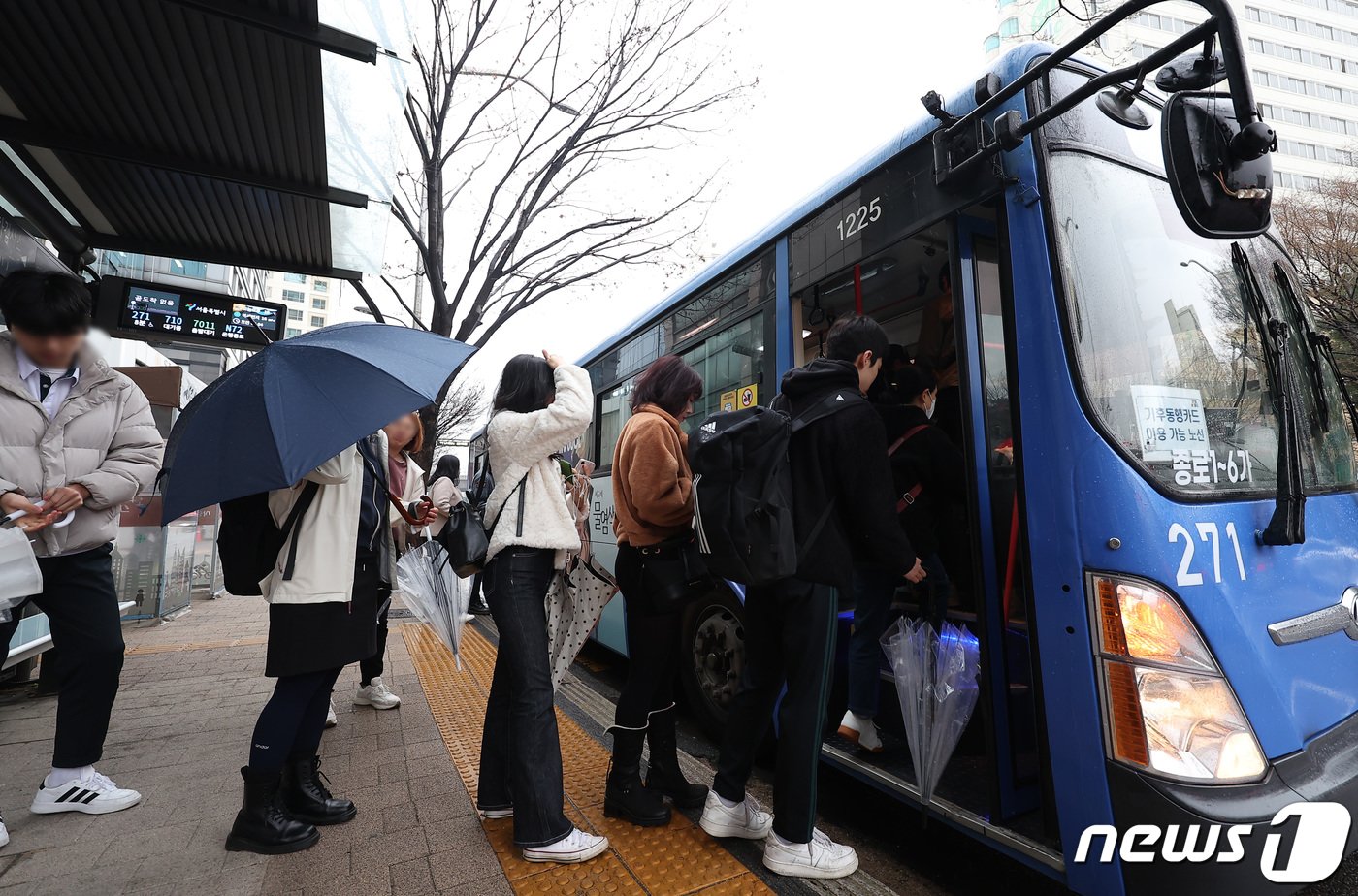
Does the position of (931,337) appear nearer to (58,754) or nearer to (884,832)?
(884,832)

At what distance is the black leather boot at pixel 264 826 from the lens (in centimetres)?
258

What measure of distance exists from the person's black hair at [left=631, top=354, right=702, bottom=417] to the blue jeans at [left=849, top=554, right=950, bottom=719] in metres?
1.15

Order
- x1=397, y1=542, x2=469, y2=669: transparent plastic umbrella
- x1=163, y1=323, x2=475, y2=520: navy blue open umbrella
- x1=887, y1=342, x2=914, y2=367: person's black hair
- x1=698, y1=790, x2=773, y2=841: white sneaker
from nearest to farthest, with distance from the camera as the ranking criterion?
x1=163, y1=323, x2=475, y2=520: navy blue open umbrella < x1=698, y1=790, x2=773, y2=841: white sneaker < x1=887, y1=342, x2=914, y2=367: person's black hair < x1=397, y1=542, x2=469, y2=669: transparent plastic umbrella

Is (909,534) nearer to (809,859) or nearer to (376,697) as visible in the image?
(809,859)

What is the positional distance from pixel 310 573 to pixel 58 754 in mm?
1553

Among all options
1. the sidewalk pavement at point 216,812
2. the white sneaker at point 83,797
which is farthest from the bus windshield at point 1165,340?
the white sneaker at point 83,797

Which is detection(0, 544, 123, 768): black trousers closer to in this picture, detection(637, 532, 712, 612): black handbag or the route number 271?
detection(637, 532, 712, 612): black handbag

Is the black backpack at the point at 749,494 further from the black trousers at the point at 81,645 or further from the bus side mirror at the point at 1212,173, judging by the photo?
the black trousers at the point at 81,645

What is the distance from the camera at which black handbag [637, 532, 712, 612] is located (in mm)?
2760

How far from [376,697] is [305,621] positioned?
2328 mm

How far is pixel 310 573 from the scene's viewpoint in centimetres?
252

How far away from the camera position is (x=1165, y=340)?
2217 mm

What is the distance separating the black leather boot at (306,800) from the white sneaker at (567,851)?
0.89m

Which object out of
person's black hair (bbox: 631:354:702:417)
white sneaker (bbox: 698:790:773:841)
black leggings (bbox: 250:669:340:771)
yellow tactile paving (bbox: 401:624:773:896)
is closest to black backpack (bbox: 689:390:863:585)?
person's black hair (bbox: 631:354:702:417)
